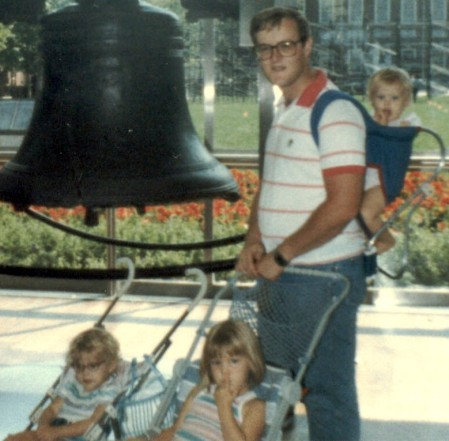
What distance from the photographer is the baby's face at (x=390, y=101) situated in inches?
93.6

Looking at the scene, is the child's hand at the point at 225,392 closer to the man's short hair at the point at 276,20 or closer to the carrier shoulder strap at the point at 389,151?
the carrier shoulder strap at the point at 389,151

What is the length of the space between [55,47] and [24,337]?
2473 mm

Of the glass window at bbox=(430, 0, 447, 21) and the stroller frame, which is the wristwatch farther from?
the glass window at bbox=(430, 0, 447, 21)

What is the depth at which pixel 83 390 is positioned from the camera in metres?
2.35

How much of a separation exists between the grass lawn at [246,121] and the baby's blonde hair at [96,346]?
2.23m

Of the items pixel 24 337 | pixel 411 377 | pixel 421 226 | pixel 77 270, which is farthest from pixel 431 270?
pixel 77 270

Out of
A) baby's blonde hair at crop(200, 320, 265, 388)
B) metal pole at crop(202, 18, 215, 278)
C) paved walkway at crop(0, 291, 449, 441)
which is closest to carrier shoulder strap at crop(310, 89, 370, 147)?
baby's blonde hair at crop(200, 320, 265, 388)

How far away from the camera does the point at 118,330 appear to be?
4.25 metres

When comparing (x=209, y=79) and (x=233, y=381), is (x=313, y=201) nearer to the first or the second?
(x=233, y=381)

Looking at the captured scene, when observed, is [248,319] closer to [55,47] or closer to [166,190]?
[166,190]

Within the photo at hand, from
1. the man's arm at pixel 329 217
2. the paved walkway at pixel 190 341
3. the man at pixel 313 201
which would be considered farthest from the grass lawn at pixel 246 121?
the man's arm at pixel 329 217

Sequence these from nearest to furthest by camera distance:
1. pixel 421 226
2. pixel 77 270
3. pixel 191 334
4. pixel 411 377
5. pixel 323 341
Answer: pixel 323 341 → pixel 77 270 → pixel 411 377 → pixel 191 334 → pixel 421 226

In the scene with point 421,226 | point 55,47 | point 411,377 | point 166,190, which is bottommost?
point 411,377

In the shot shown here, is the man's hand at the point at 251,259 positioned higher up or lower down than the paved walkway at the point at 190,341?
higher up
